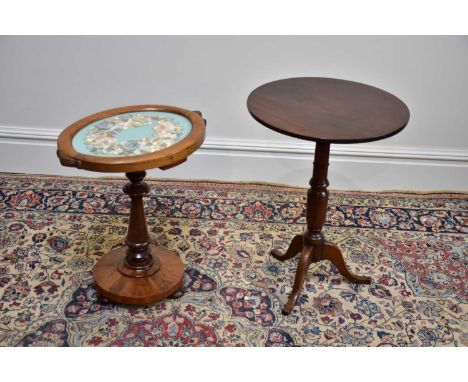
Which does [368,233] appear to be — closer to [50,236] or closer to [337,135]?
[337,135]

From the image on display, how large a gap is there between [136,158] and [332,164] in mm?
1710

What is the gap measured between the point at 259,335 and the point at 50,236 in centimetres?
132

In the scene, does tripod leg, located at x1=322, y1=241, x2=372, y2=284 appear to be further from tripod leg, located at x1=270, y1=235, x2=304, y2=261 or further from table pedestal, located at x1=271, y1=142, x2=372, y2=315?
tripod leg, located at x1=270, y1=235, x2=304, y2=261

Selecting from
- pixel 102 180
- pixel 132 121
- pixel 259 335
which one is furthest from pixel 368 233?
pixel 102 180

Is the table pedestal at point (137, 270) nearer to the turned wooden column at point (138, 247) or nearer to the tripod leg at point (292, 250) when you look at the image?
the turned wooden column at point (138, 247)

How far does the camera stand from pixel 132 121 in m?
A: 2.38

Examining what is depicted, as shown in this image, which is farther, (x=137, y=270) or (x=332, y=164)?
(x=332, y=164)

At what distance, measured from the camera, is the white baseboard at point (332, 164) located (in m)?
3.34

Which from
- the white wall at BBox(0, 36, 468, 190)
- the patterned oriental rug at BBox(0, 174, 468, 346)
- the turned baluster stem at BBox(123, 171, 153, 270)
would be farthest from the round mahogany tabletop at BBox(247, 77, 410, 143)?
the patterned oriental rug at BBox(0, 174, 468, 346)

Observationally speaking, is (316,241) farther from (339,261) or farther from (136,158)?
(136,158)

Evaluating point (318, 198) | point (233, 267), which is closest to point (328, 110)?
point (318, 198)

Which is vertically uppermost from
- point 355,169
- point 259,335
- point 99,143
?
point 99,143

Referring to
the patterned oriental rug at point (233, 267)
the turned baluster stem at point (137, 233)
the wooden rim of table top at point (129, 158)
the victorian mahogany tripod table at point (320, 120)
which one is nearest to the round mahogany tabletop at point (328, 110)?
the victorian mahogany tripod table at point (320, 120)

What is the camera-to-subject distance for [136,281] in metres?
Result: 2.47
